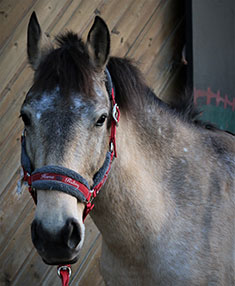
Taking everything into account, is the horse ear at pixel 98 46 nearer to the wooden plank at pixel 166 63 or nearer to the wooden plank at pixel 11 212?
the wooden plank at pixel 11 212

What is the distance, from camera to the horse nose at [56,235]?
1389 mm

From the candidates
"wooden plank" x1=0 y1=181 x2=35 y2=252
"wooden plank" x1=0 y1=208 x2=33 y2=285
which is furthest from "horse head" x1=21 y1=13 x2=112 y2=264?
"wooden plank" x1=0 y1=208 x2=33 y2=285

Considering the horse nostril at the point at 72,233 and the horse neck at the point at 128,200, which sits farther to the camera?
the horse neck at the point at 128,200

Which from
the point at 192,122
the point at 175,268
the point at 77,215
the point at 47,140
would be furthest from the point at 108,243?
the point at 192,122

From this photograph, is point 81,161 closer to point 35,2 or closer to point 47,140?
point 47,140

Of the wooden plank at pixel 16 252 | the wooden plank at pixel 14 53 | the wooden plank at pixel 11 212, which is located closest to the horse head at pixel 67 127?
the wooden plank at pixel 14 53

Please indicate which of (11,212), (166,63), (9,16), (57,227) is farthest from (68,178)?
(166,63)

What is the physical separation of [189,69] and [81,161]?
8.15 feet

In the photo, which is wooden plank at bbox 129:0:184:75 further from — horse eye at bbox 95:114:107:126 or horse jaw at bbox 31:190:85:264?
horse jaw at bbox 31:190:85:264

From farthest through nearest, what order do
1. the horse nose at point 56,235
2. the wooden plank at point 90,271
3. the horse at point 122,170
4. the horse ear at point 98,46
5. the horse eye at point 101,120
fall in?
the wooden plank at point 90,271 → the horse ear at point 98,46 → the horse eye at point 101,120 → the horse at point 122,170 → the horse nose at point 56,235

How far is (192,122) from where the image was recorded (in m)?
2.29

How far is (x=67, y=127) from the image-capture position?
1.52 meters

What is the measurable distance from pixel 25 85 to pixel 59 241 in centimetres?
195

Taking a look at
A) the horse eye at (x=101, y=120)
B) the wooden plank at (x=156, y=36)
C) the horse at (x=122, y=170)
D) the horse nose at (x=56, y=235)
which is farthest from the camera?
the wooden plank at (x=156, y=36)
